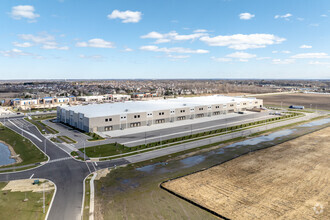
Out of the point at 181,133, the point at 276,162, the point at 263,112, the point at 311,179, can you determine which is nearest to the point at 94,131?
the point at 181,133

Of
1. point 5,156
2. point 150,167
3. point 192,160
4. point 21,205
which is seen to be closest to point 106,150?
point 150,167

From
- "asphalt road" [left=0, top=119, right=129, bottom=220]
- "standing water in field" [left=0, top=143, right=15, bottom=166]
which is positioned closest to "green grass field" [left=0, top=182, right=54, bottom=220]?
"asphalt road" [left=0, top=119, right=129, bottom=220]

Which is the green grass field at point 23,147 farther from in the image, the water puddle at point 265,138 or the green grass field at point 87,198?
the water puddle at point 265,138

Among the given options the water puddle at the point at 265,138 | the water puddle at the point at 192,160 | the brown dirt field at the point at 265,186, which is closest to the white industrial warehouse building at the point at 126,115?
the water puddle at the point at 265,138

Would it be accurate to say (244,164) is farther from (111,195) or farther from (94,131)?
(94,131)

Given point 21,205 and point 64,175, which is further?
point 64,175

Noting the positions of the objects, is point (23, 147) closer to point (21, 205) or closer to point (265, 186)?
point (21, 205)
